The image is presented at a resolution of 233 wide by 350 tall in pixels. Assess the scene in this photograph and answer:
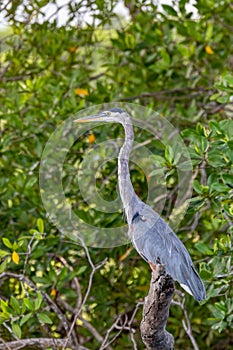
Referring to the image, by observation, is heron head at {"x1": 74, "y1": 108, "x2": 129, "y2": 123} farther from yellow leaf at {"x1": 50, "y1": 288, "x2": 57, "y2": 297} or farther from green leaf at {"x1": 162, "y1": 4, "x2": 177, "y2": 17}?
green leaf at {"x1": 162, "y1": 4, "x2": 177, "y2": 17}

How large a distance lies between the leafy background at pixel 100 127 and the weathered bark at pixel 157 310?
1.19m

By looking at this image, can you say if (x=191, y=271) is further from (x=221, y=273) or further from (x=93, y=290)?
(x=93, y=290)

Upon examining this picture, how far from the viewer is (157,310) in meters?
1.86

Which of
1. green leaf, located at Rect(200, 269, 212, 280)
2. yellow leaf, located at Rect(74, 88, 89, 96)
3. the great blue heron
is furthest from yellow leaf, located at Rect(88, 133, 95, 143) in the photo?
the great blue heron

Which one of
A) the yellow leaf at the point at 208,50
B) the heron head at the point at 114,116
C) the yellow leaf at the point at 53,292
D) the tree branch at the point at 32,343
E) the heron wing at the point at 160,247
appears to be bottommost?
the yellow leaf at the point at 53,292

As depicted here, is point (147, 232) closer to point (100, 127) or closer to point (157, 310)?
point (157, 310)

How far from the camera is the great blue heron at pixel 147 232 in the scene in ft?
6.43

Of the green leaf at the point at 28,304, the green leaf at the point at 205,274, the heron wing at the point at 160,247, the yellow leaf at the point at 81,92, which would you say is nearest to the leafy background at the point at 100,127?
the yellow leaf at the point at 81,92

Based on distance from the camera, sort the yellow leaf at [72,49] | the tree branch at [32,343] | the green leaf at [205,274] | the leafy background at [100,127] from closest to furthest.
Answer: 1. the green leaf at [205,274]
2. the tree branch at [32,343]
3. the leafy background at [100,127]
4. the yellow leaf at [72,49]

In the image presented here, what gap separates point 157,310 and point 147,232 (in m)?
0.24

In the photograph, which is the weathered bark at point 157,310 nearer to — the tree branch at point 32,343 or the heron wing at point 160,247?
the heron wing at point 160,247

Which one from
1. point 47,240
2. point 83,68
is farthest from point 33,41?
point 47,240

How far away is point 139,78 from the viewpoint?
12.9ft

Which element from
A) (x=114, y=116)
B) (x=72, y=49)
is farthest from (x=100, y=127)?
(x=114, y=116)
